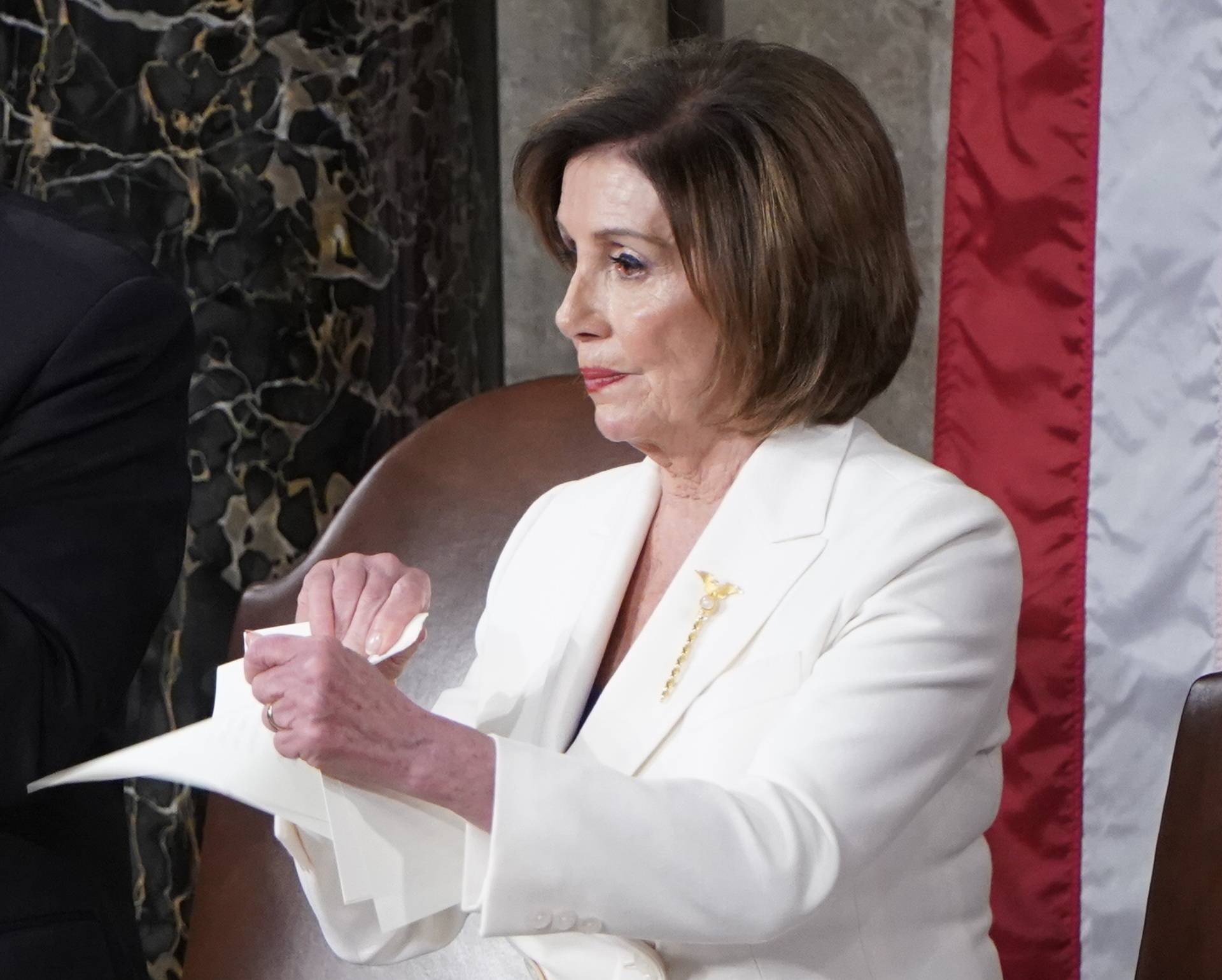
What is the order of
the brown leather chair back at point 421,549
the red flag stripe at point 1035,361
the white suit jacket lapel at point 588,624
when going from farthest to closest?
the brown leather chair back at point 421,549 → the red flag stripe at point 1035,361 → the white suit jacket lapel at point 588,624

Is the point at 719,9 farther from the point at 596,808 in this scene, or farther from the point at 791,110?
the point at 596,808

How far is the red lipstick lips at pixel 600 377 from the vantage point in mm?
1719

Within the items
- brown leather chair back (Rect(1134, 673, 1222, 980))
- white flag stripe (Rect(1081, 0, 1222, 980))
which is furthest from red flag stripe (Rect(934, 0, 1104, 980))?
brown leather chair back (Rect(1134, 673, 1222, 980))

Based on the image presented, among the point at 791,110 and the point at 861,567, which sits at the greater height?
the point at 791,110

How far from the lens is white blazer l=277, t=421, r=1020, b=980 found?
1.36 metres

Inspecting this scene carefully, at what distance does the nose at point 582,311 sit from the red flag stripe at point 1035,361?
699 mm

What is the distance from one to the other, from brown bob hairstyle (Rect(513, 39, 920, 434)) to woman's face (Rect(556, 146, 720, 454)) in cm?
2

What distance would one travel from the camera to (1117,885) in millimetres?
2098

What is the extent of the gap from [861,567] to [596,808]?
380mm

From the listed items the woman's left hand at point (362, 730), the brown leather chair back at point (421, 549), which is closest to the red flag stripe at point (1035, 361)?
the brown leather chair back at point (421, 549)

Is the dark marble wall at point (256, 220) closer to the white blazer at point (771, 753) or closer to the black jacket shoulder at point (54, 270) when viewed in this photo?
the black jacket shoulder at point (54, 270)

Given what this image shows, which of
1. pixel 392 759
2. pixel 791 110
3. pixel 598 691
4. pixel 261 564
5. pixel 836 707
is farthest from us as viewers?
pixel 261 564

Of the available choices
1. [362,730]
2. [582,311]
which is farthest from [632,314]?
[362,730]

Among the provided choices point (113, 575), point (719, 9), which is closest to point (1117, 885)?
point (113, 575)
